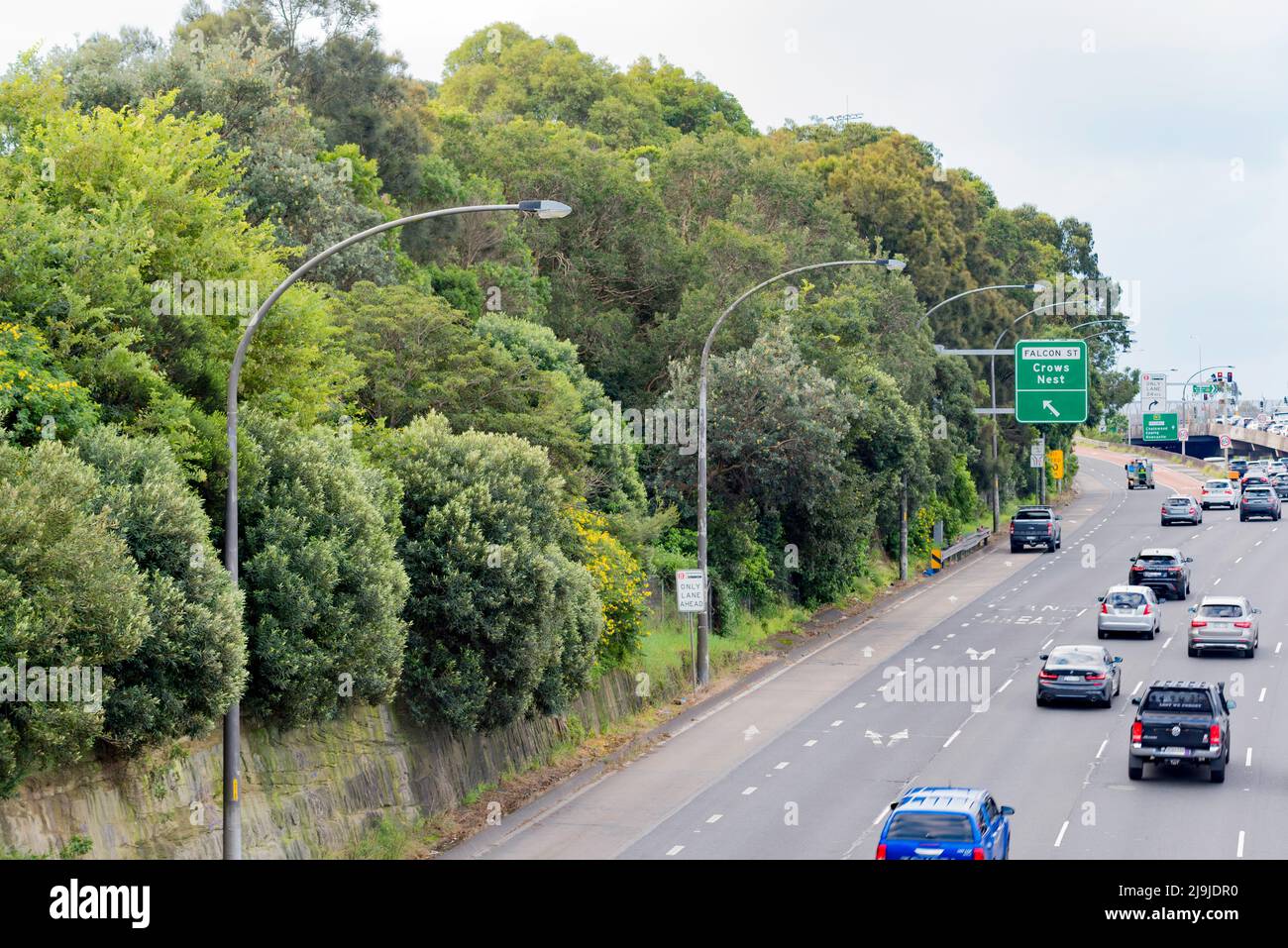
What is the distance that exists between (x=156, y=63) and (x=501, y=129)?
21.9 meters

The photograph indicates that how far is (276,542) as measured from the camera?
2198 centimetres

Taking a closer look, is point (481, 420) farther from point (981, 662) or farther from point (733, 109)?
point (733, 109)

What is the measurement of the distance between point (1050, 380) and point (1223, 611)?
14.6 metres

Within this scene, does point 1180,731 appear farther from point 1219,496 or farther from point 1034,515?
point 1219,496

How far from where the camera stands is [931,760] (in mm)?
29422

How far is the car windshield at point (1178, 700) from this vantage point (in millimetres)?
27062

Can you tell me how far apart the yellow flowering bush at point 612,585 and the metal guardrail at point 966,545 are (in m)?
30.6

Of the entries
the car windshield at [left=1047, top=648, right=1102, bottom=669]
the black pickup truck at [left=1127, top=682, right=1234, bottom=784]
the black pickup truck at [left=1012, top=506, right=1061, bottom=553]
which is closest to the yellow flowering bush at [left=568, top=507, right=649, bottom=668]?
the car windshield at [left=1047, top=648, right=1102, bottom=669]

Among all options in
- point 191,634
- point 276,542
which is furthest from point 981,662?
point 191,634

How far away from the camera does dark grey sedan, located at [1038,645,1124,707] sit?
1345 inches

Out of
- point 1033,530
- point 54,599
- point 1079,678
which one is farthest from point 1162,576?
point 54,599

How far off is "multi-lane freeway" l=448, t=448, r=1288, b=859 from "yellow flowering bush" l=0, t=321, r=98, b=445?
8716mm

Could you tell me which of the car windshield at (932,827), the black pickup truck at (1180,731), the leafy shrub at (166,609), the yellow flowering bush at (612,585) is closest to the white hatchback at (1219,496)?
the yellow flowering bush at (612,585)

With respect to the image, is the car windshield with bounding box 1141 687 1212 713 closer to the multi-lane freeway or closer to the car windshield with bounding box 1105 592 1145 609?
the multi-lane freeway
